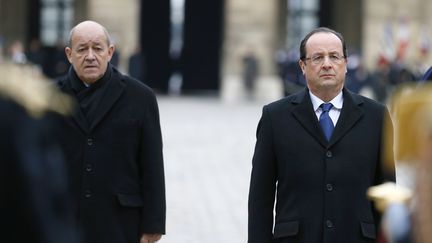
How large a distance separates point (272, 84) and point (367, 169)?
2883 centimetres

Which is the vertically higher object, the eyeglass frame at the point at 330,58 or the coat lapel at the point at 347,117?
the eyeglass frame at the point at 330,58

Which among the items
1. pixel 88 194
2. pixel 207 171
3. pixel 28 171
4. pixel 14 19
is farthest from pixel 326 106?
pixel 14 19

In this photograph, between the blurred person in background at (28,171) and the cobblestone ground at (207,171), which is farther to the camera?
the cobblestone ground at (207,171)

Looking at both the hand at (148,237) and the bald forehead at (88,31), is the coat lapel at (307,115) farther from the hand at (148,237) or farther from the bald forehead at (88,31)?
the bald forehead at (88,31)

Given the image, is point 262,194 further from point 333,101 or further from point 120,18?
→ point 120,18

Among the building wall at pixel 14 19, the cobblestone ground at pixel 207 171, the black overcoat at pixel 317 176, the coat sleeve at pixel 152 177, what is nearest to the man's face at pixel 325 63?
the black overcoat at pixel 317 176

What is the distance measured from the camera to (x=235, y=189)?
13.5m

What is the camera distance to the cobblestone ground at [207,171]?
1055cm

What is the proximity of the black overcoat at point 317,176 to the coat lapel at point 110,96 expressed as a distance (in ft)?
2.45

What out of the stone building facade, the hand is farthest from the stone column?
the hand

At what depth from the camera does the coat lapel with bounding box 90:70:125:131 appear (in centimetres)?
533

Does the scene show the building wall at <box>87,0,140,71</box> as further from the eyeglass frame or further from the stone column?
the eyeglass frame

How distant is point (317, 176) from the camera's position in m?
4.92

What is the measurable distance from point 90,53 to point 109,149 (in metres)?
0.49
